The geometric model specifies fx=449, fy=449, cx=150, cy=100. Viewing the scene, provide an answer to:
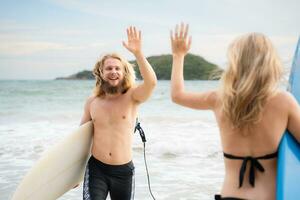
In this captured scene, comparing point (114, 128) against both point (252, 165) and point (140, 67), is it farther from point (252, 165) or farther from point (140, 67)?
point (252, 165)

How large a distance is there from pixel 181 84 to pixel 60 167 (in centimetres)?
200

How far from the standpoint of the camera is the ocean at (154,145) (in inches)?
241

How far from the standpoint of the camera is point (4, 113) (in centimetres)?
1670

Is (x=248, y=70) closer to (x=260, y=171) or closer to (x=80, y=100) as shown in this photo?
(x=260, y=171)

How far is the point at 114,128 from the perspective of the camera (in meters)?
3.55

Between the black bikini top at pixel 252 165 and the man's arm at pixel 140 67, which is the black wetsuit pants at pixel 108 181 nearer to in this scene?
the man's arm at pixel 140 67

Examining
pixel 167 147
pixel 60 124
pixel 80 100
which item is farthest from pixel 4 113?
pixel 167 147

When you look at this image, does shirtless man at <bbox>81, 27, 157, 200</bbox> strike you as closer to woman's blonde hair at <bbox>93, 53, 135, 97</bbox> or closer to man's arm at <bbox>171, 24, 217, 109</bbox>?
woman's blonde hair at <bbox>93, 53, 135, 97</bbox>

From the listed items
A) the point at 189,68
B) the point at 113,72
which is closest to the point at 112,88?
the point at 113,72

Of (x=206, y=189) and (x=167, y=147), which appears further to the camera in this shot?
(x=167, y=147)

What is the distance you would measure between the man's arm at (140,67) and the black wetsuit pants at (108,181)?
22.5 inches

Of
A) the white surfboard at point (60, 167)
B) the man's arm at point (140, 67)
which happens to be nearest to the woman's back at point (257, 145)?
the man's arm at point (140, 67)

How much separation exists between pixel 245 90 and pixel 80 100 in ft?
67.0

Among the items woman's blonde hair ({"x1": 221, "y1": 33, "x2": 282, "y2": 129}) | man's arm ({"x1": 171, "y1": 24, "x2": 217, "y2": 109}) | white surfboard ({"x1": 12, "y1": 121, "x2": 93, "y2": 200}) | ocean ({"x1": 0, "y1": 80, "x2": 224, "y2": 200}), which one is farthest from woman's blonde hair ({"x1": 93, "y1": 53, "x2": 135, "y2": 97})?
ocean ({"x1": 0, "y1": 80, "x2": 224, "y2": 200})
